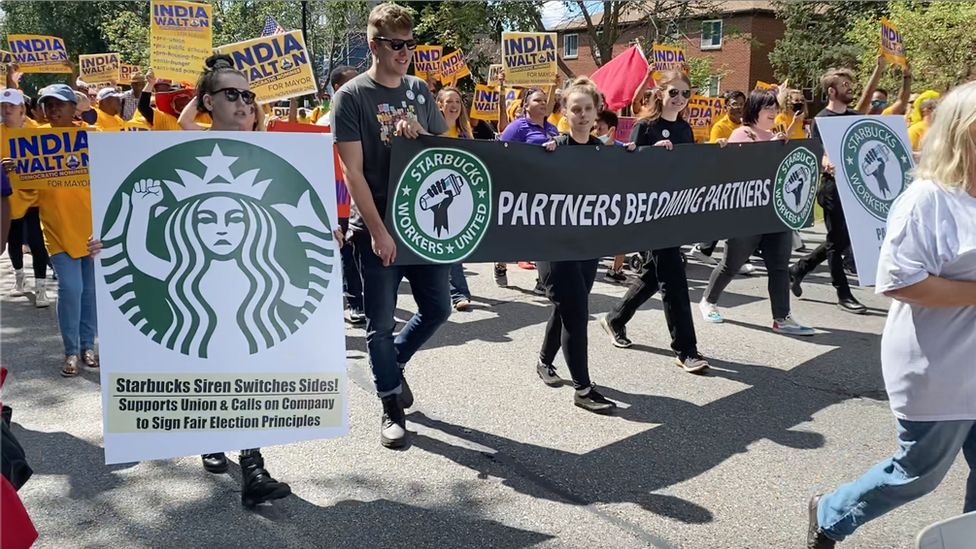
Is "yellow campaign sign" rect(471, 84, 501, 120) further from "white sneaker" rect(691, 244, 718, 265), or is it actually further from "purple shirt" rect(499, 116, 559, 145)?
"purple shirt" rect(499, 116, 559, 145)

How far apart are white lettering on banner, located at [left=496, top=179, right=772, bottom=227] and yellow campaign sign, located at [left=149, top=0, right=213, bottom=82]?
531cm

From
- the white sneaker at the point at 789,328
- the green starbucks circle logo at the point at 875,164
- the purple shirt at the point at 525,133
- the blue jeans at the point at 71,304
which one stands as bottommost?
the white sneaker at the point at 789,328

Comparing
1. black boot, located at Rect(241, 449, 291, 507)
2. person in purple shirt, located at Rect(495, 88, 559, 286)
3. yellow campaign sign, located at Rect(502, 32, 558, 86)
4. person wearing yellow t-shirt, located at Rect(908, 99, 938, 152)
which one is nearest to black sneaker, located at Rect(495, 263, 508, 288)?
person in purple shirt, located at Rect(495, 88, 559, 286)

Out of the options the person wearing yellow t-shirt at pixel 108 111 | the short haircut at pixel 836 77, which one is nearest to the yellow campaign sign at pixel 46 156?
the person wearing yellow t-shirt at pixel 108 111

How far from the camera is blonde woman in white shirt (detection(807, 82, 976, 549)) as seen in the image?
244cm

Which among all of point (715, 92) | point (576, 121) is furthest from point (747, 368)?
point (715, 92)

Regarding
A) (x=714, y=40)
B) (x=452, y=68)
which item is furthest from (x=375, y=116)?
(x=714, y=40)

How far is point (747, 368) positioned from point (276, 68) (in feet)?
16.6

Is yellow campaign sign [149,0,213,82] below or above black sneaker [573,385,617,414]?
above

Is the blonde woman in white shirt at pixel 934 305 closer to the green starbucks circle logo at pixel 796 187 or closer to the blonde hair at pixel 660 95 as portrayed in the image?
the blonde hair at pixel 660 95

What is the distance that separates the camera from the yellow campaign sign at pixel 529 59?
10266mm

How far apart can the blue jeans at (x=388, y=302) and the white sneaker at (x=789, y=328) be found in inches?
138

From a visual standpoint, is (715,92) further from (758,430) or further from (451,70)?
(758,430)

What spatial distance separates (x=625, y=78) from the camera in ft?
35.8
